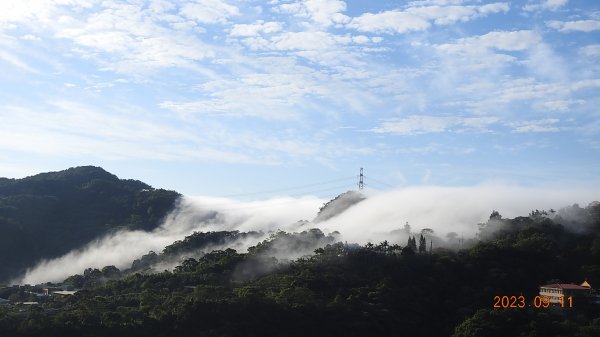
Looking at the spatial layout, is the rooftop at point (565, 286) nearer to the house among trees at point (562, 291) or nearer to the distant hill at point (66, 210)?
the house among trees at point (562, 291)

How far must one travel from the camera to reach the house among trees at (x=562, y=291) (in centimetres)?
6656

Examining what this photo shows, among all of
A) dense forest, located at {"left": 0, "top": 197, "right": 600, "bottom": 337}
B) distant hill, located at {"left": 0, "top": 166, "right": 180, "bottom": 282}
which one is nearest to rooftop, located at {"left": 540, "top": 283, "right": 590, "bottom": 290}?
dense forest, located at {"left": 0, "top": 197, "right": 600, "bottom": 337}

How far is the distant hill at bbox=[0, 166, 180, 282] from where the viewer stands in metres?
132

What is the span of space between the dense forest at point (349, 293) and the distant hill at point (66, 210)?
4250 cm

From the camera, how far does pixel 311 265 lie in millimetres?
76438

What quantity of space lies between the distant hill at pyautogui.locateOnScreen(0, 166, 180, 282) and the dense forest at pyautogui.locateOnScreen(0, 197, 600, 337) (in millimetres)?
42502

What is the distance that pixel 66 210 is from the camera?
507 feet

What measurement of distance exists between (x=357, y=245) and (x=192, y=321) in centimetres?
3126

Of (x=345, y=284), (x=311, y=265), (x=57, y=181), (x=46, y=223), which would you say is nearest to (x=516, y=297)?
(x=345, y=284)

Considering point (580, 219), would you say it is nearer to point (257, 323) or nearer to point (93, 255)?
point (257, 323)

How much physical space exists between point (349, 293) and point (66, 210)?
103731 millimetres

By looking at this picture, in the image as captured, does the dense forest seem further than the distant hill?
No
